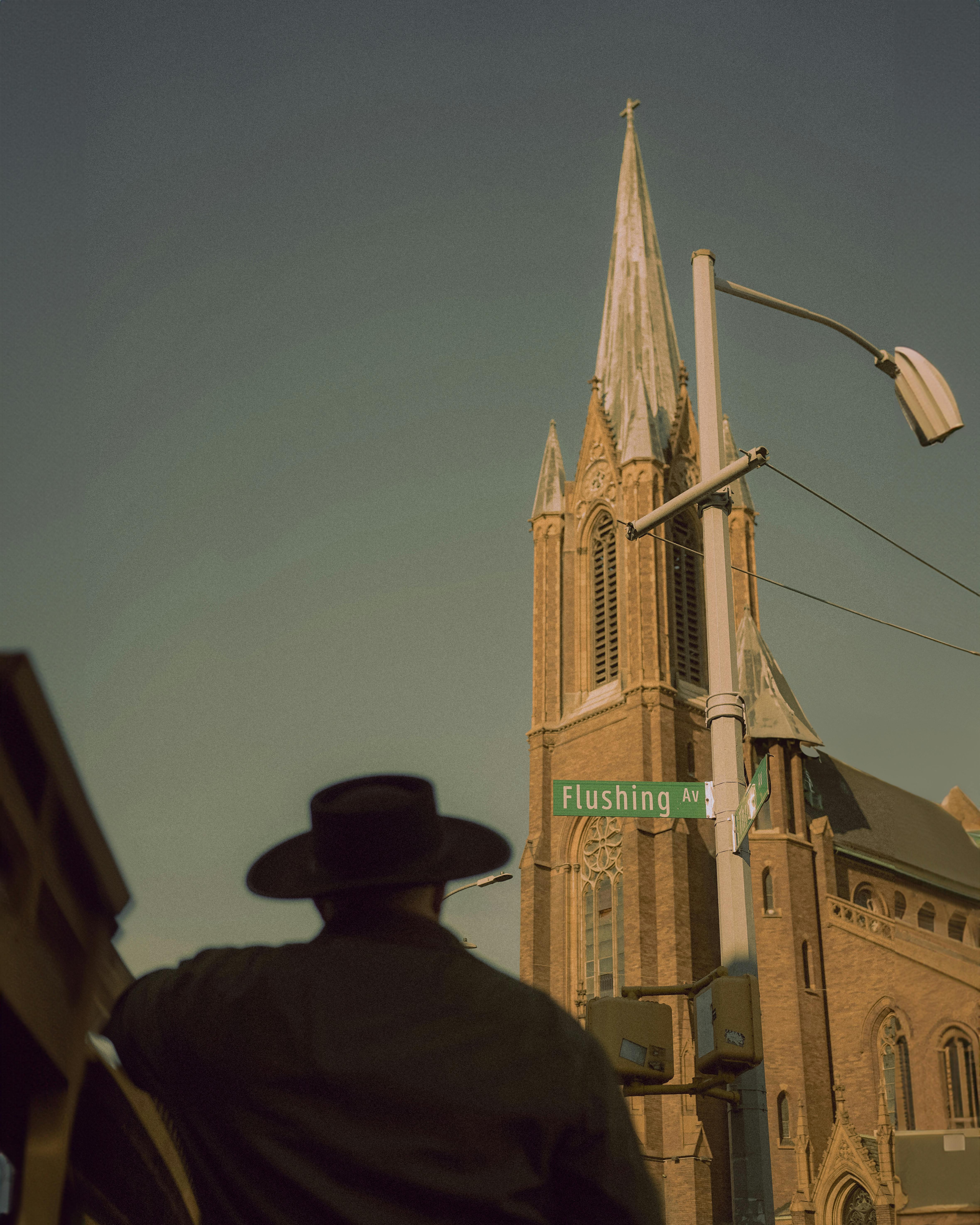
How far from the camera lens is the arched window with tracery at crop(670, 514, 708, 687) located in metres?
42.6

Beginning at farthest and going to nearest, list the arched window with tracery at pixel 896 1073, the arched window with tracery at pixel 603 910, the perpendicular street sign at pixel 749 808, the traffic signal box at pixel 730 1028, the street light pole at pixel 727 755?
the arched window with tracery at pixel 603 910 → the arched window with tracery at pixel 896 1073 → the perpendicular street sign at pixel 749 808 → the street light pole at pixel 727 755 → the traffic signal box at pixel 730 1028

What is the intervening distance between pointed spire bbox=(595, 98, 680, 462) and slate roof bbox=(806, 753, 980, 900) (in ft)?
44.0

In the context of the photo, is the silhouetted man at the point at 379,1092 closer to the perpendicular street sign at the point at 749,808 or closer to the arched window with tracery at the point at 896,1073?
the perpendicular street sign at the point at 749,808

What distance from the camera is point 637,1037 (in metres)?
6.64

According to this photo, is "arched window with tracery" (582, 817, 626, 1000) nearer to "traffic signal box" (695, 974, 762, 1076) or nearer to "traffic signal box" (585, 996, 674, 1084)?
"traffic signal box" (695, 974, 762, 1076)

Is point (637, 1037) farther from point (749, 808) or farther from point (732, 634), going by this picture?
point (732, 634)

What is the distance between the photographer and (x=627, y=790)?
1025 cm

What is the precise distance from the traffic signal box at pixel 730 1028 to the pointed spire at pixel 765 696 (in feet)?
96.1

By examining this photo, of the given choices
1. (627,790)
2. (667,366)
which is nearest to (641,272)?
(667,366)

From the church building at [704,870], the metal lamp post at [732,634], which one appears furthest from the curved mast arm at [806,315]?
the church building at [704,870]

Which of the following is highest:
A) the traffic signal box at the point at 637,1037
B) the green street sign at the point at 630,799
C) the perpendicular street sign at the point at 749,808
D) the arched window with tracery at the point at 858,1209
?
the green street sign at the point at 630,799

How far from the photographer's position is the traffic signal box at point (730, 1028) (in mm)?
7133

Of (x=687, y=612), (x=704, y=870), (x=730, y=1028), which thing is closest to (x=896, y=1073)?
(x=704, y=870)

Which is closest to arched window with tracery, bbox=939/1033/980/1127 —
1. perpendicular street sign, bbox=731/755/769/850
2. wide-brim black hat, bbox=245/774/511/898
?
perpendicular street sign, bbox=731/755/769/850
